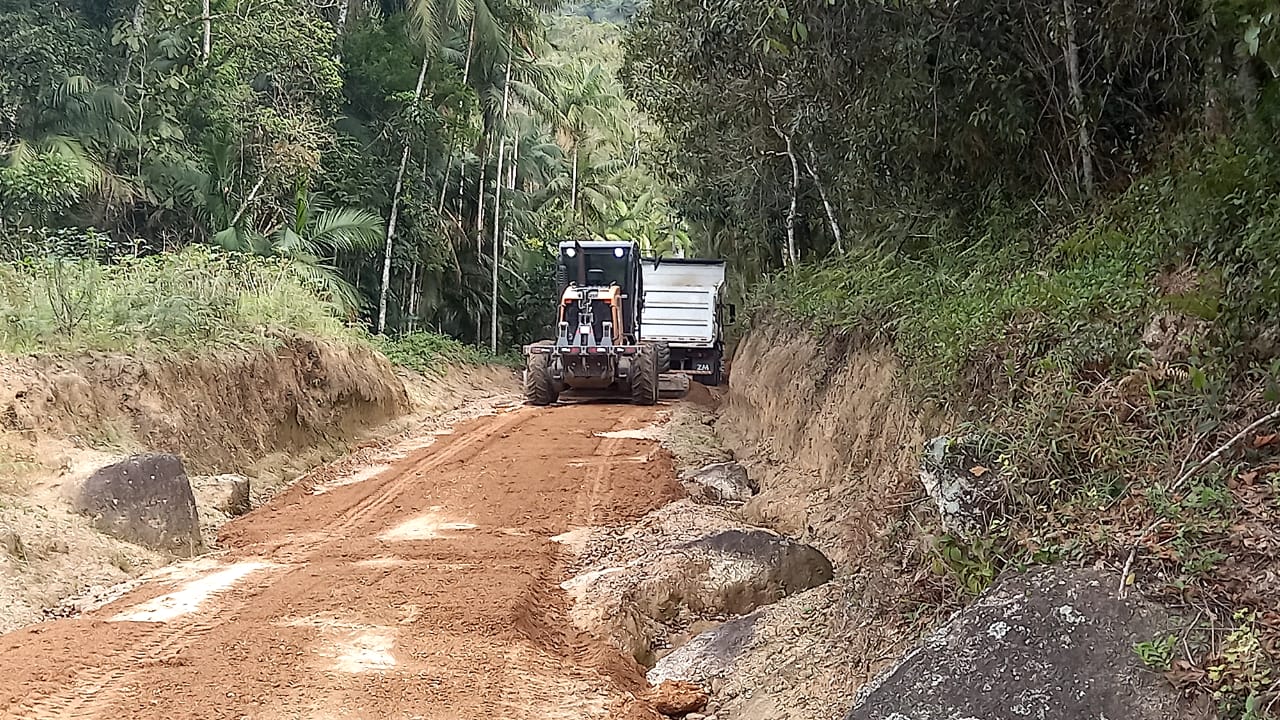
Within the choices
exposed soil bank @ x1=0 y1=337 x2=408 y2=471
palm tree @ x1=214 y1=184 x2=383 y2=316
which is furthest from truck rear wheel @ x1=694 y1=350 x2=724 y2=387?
exposed soil bank @ x1=0 y1=337 x2=408 y2=471

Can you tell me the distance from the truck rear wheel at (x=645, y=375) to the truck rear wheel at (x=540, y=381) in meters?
1.68

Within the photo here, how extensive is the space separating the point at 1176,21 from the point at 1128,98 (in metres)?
1.26

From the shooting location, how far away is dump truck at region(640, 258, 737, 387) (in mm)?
24891

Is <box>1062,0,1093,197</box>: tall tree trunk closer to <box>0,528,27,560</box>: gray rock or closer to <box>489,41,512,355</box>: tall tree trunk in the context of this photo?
<box>0,528,27,560</box>: gray rock

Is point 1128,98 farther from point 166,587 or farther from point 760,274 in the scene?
point 760,274

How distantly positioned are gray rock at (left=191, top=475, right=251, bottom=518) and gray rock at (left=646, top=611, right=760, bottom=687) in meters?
5.69

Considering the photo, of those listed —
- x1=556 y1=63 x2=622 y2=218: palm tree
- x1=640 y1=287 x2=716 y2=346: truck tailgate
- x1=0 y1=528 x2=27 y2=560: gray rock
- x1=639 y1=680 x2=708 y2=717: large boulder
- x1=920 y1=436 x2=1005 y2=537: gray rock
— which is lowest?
x1=639 y1=680 x2=708 y2=717: large boulder

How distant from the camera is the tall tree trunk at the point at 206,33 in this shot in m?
20.5

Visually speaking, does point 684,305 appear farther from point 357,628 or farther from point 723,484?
point 357,628

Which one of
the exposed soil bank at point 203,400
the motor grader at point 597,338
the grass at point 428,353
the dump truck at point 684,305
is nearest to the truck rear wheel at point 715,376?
the dump truck at point 684,305

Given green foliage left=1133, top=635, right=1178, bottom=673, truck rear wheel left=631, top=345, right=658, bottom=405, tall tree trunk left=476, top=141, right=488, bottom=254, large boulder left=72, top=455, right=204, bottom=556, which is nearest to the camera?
green foliage left=1133, top=635, right=1178, bottom=673

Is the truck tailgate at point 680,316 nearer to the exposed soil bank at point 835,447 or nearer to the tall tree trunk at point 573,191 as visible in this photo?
the exposed soil bank at point 835,447

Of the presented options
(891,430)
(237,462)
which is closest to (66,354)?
(237,462)

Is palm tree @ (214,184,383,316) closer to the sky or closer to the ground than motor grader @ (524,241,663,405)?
closer to the sky
